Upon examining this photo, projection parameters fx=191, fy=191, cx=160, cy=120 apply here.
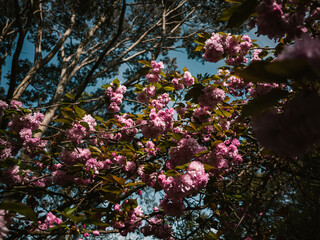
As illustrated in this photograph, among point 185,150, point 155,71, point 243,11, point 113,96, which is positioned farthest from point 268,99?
point 113,96

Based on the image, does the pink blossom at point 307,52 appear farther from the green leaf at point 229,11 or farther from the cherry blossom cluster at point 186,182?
the cherry blossom cluster at point 186,182

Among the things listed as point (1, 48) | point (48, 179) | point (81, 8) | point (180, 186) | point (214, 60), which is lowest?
point (180, 186)

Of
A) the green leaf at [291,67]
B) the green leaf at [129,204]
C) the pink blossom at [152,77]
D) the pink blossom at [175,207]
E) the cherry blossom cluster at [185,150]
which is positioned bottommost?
the green leaf at [291,67]

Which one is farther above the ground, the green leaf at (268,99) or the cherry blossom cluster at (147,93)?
the cherry blossom cluster at (147,93)

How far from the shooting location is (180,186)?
142cm

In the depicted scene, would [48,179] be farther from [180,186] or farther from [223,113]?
[223,113]

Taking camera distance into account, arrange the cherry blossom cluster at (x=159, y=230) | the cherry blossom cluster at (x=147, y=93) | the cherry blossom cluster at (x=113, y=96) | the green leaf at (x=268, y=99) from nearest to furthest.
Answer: the green leaf at (x=268, y=99), the cherry blossom cluster at (x=159, y=230), the cherry blossom cluster at (x=147, y=93), the cherry blossom cluster at (x=113, y=96)

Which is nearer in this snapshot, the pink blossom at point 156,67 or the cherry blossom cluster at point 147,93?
the pink blossom at point 156,67

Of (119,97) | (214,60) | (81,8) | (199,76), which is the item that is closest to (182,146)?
(214,60)

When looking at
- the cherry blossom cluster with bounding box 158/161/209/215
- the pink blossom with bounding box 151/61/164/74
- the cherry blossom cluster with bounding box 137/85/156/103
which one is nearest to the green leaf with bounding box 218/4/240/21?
the cherry blossom cluster with bounding box 158/161/209/215

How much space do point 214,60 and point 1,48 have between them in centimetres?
854

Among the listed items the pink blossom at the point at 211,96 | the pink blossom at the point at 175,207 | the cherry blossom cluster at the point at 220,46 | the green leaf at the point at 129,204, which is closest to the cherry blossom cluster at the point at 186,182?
the pink blossom at the point at 175,207

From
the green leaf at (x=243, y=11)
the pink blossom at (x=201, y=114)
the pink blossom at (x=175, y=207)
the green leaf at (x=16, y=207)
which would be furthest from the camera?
the pink blossom at (x=201, y=114)

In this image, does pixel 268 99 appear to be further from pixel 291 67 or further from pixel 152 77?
pixel 152 77
